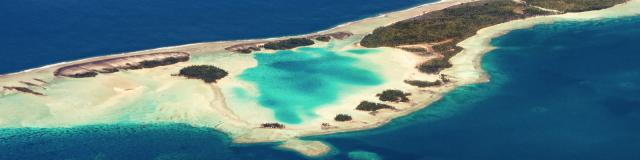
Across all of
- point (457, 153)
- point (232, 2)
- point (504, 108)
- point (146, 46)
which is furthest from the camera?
point (232, 2)

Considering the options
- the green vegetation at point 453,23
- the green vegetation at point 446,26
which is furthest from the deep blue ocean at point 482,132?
the green vegetation at point 453,23

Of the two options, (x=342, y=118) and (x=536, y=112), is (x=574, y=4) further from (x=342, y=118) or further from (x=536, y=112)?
(x=342, y=118)

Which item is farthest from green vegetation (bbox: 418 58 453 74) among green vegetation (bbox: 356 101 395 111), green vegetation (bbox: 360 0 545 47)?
green vegetation (bbox: 356 101 395 111)

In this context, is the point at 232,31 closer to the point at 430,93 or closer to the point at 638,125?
the point at 430,93

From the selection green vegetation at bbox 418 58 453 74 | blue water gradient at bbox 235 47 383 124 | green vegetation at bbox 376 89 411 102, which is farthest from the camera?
green vegetation at bbox 418 58 453 74

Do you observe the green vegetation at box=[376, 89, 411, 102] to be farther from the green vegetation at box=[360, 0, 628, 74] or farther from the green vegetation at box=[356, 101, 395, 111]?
the green vegetation at box=[360, 0, 628, 74]

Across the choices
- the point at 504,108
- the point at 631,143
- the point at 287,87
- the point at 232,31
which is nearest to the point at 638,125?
the point at 631,143

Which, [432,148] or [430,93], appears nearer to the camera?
[432,148]
